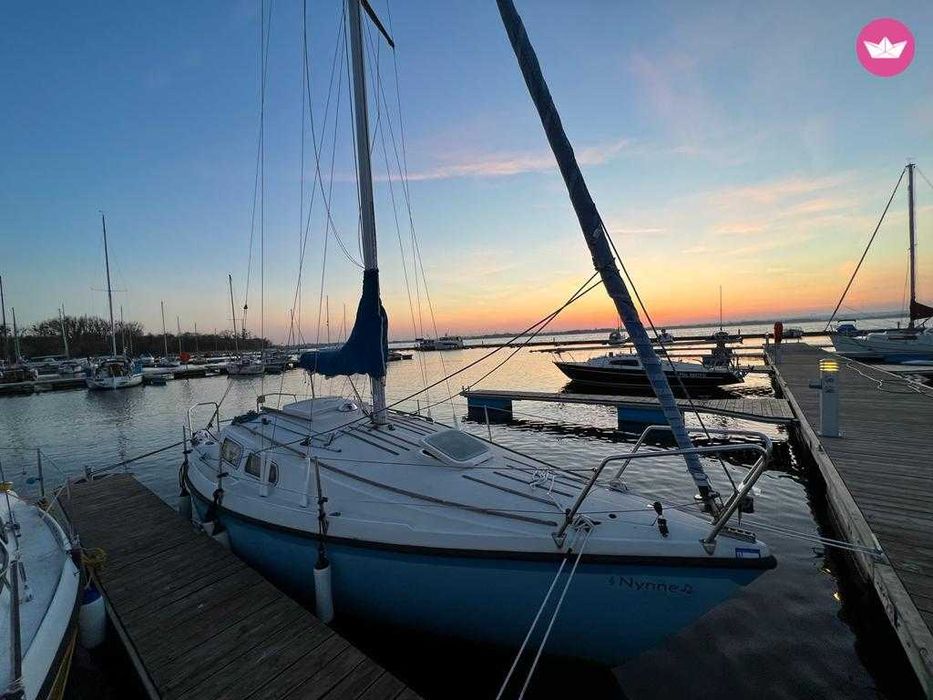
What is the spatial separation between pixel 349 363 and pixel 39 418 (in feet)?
115

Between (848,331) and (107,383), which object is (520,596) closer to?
(107,383)

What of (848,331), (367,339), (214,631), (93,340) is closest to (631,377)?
(367,339)

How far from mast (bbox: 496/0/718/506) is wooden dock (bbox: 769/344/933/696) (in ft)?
6.56

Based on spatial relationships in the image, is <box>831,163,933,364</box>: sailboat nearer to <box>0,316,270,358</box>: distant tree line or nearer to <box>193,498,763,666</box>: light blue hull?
<box>193,498,763,666</box>: light blue hull

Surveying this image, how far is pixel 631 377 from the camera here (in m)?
29.0

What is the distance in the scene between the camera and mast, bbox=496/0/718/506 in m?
4.82

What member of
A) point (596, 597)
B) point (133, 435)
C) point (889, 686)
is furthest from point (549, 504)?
point (133, 435)

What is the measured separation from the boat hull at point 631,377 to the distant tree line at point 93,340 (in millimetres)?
85313

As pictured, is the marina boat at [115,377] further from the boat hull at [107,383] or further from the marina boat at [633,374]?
the marina boat at [633,374]

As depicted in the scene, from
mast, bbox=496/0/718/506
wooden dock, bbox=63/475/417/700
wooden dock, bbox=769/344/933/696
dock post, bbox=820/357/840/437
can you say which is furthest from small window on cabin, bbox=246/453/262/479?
dock post, bbox=820/357/840/437

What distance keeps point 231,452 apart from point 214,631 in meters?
3.85

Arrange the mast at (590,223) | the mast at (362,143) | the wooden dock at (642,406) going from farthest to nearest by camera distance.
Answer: the wooden dock at (642,406), the mast at (362,143), the mast at (590,223)

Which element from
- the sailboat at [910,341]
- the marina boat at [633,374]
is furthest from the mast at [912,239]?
the marina boat at [633,374]

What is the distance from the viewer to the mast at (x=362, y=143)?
298 inches
